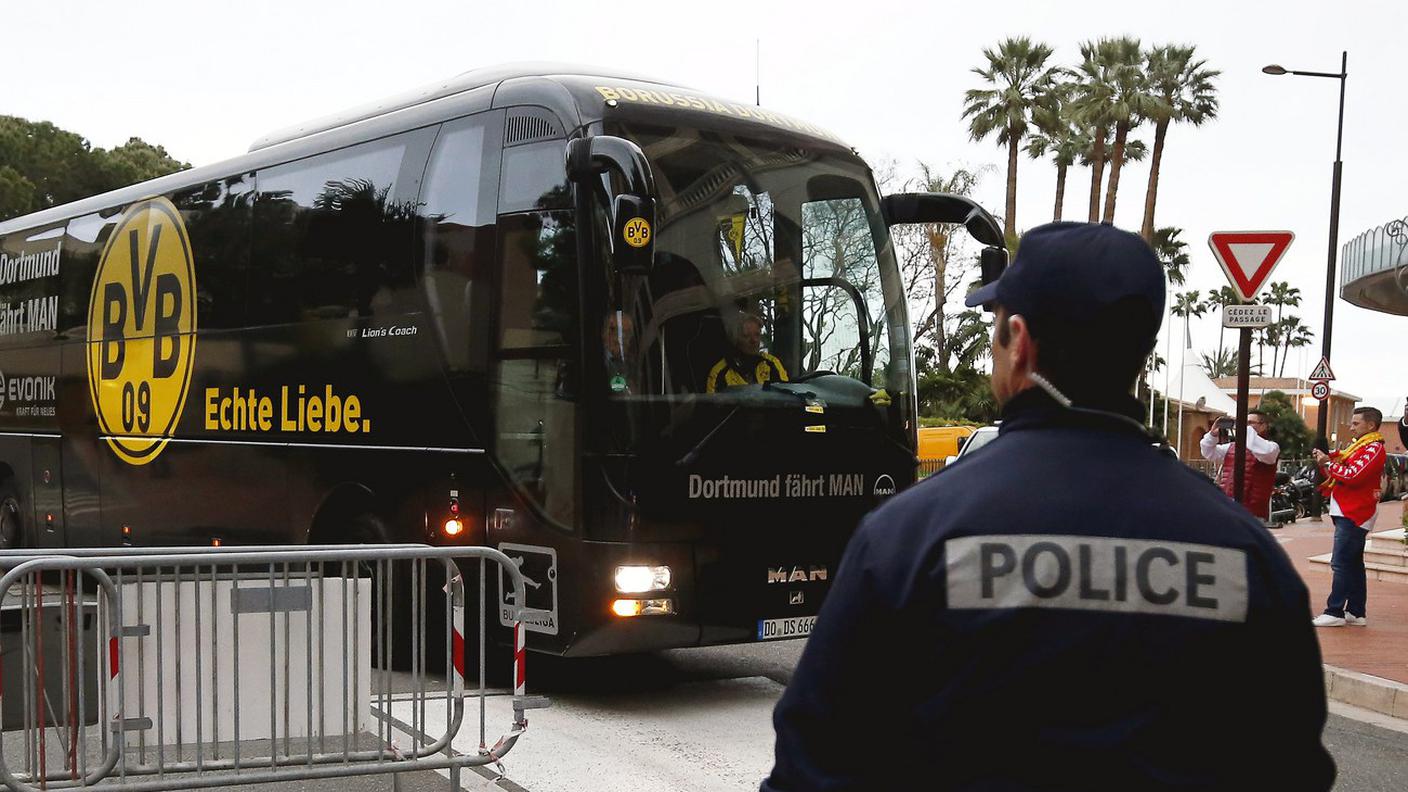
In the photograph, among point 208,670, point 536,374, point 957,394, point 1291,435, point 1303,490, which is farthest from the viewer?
point 1291,435

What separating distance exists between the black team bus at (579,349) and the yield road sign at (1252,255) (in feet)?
9.01

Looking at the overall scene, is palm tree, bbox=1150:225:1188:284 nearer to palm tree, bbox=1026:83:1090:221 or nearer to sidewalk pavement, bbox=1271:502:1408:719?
palm tree, bbox=1026:83:1090:221

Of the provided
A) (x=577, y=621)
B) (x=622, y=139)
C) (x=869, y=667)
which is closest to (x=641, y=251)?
(x=622, y=139)

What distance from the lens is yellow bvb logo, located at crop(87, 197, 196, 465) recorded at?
36.0ft

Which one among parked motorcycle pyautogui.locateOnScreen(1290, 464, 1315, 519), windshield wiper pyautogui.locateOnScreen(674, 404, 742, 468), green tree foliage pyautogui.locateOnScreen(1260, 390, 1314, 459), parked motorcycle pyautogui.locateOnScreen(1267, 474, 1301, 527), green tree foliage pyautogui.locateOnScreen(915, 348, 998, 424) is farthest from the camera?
green tree foliage pyautogui.locateOnScreen(1260, 390, 1314, 459)

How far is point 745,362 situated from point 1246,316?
4.33 m

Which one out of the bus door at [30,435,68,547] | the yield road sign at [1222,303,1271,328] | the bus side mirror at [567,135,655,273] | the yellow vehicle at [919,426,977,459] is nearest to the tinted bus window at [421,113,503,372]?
the bus side mirror at [567,135,655,273]

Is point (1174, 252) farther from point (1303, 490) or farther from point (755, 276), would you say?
point (755, 276)

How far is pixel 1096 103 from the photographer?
42875 mm

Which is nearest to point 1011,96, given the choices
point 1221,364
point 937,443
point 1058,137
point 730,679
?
point 1058,137

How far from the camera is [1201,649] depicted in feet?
6.11

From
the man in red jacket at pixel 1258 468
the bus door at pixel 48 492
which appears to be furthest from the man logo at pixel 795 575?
the man in red jacket at pixel 1258 468

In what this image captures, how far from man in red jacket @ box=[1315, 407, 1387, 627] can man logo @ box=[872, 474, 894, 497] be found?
4.14 meters

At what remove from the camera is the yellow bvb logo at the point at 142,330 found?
11.0 m
